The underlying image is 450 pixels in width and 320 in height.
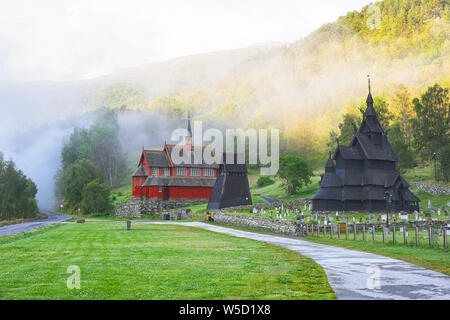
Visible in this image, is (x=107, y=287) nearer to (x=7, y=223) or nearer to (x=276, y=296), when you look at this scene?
(x=276, y=296)

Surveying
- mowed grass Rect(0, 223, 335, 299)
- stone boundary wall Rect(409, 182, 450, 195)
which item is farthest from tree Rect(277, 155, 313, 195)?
mowed grass Rect(0, 223, 335, 299)

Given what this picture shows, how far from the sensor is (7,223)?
6259 cm

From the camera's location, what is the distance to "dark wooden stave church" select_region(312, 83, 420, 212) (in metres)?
61.3

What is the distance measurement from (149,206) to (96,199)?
19215mm

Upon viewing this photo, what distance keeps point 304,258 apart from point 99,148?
5632 inches

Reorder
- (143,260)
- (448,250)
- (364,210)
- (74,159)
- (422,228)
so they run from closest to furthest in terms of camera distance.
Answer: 1. (143,260)
2. (448,250)
3. (422,228)
4. (364,210)
5. (74,159)

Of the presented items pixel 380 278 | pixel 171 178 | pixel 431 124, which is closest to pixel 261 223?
pixel 380 278

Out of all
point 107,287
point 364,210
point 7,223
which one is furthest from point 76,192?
point 107,287

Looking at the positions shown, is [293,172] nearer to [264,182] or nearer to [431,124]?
[264,182]

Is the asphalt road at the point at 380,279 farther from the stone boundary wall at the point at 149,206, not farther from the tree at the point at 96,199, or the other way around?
the tree at the point at 96,199

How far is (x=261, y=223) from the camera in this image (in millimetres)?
45656

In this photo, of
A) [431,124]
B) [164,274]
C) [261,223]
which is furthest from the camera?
[431,124]

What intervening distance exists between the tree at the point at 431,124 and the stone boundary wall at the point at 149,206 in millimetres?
43399

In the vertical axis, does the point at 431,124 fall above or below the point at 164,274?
above
